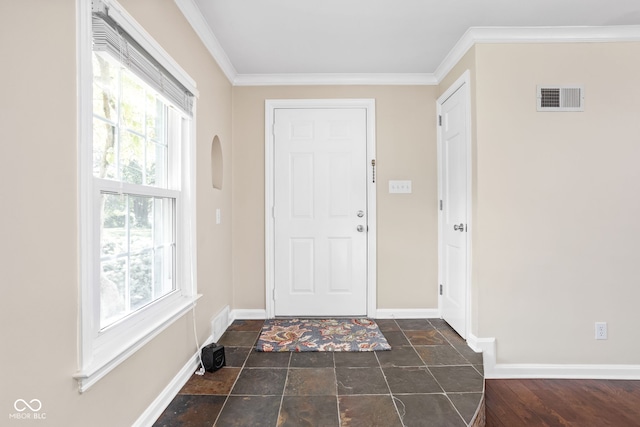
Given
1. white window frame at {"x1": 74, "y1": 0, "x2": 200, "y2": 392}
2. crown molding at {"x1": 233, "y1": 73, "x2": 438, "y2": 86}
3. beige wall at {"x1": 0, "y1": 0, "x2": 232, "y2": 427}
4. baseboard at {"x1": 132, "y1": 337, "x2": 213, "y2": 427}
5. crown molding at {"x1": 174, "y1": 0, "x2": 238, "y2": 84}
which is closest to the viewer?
beige wall at {"x1": 0, "y1": 0, "x2": 232, "y2": 427}

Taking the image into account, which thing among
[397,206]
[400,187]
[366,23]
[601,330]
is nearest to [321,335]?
[397,206]

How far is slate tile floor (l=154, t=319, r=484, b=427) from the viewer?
1.67 meters

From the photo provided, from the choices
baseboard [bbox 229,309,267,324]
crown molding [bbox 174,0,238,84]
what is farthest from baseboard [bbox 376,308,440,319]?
crown molding [bbox 174,0,238,84]

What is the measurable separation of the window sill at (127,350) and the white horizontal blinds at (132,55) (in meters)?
1.18

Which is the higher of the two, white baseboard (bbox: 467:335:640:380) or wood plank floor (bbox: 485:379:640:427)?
white baseboard (bbox: 467:335:640:380)

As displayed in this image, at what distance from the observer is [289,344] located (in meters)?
2.55

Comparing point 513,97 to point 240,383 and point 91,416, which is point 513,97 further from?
point 91,416

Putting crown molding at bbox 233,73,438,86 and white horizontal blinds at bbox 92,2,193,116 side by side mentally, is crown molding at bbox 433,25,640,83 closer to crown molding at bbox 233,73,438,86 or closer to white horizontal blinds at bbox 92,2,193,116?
crown molding at bbox 233,73,438,86

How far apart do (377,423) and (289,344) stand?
1060 millimetres

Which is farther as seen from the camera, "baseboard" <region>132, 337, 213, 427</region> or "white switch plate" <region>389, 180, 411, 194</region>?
"white switch plate" <region>389, 180, 411, 194</region>

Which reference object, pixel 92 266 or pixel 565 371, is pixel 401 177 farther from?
pixel 92 266

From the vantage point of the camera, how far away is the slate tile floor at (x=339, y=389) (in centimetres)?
167

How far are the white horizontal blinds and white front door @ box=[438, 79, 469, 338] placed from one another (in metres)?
2.07

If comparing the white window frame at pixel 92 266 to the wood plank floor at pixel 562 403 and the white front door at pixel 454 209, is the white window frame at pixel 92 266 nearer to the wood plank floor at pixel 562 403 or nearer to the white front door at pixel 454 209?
the wood plank floor at pixel 562 403
